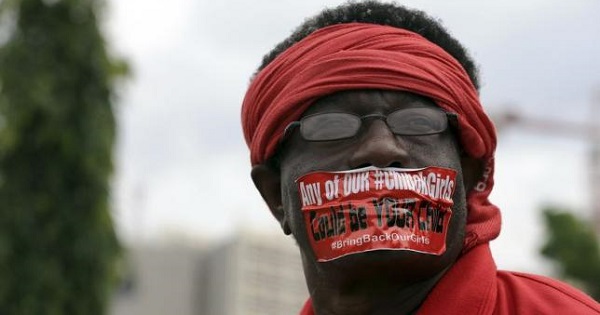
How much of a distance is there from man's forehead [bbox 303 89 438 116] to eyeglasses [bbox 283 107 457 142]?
0.02 meters

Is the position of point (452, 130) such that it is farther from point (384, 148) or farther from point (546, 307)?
point (546, 307)

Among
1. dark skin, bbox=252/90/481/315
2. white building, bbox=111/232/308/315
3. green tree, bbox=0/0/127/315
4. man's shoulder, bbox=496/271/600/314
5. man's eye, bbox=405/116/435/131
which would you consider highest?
white building, bbox=111/232/308/315

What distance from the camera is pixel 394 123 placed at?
121 inches

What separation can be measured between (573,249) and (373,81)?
18.0m

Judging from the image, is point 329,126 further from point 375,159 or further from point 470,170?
point 470,170

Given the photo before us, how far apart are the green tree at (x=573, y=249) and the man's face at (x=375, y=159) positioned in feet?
56.6

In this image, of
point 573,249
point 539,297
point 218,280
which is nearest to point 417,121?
point 539,297

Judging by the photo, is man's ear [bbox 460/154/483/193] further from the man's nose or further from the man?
the man's nose

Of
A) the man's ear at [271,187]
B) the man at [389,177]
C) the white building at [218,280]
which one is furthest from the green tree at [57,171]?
the white building at [218,280]

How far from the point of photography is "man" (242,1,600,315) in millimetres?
3012

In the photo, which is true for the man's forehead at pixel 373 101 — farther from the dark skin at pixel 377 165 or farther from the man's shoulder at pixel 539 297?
the man's shoulder at pixel 539 297

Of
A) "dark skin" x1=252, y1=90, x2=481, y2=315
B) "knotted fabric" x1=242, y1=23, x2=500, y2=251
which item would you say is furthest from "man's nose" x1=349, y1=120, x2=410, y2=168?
"knotted fabric" x1=242, y1=23, x2=500, y2=251

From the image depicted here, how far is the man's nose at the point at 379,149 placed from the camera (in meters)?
3.04

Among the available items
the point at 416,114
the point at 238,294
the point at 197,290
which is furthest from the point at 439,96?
→ the point at 197,290
